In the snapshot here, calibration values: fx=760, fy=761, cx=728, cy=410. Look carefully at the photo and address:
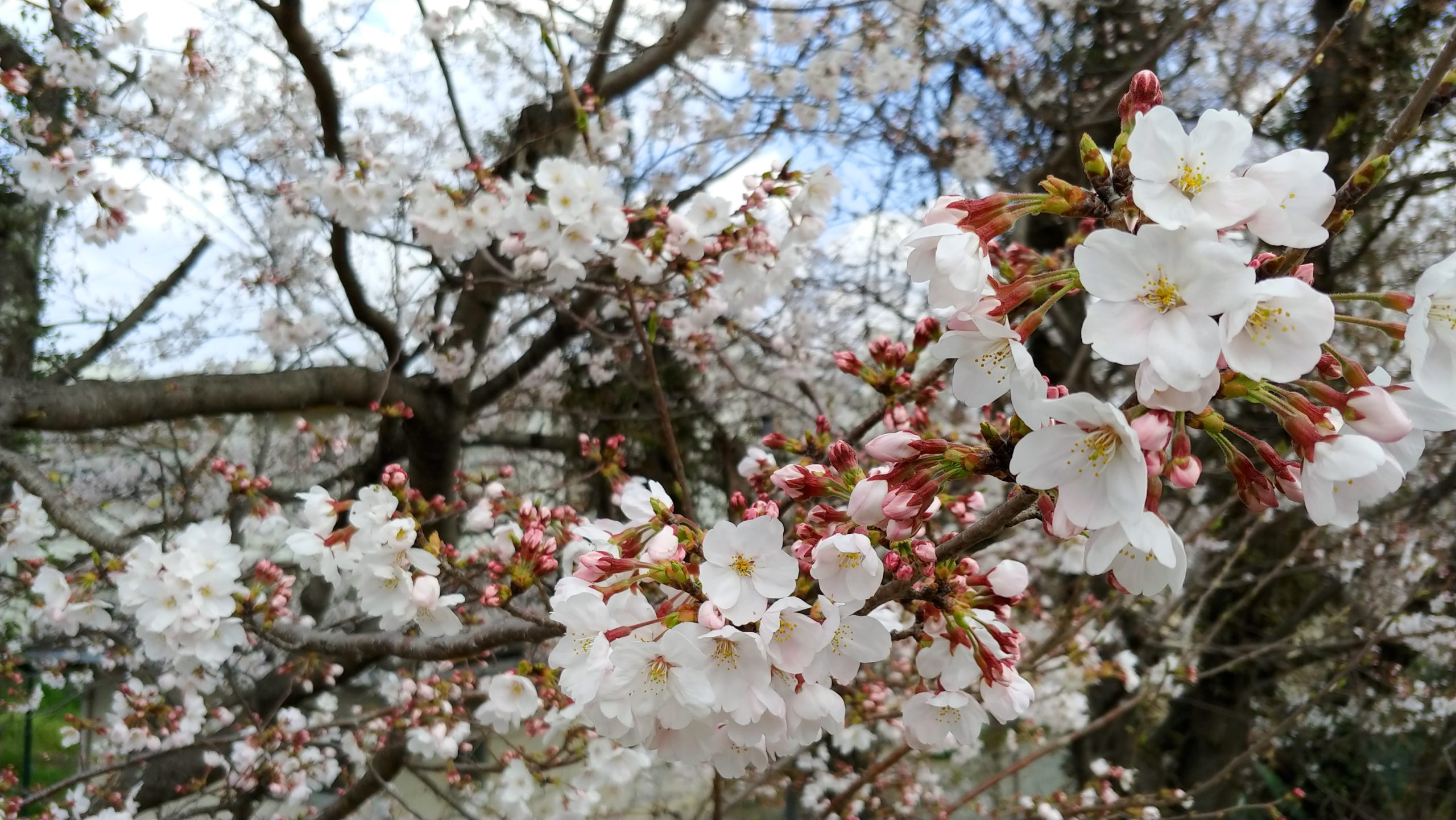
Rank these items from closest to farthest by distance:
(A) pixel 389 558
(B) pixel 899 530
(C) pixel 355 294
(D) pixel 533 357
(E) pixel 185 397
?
(B) pixel 899 530
(A) pixel 389 558
(E) pixel 185 397
(C) pixel 355 294
(D) pixel 533 357

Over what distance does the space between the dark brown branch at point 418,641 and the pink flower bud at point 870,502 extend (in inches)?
23.0

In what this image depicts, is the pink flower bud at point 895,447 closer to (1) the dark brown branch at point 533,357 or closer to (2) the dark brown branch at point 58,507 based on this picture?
(2) the dark brown branch at point 58,507

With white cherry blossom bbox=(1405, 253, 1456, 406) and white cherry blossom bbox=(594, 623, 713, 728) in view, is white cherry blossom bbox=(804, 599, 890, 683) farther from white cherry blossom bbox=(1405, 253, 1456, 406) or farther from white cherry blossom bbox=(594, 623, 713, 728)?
white cherry blossom bbox=(1405, 253, 1456, 406)

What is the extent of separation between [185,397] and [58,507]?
0.89m

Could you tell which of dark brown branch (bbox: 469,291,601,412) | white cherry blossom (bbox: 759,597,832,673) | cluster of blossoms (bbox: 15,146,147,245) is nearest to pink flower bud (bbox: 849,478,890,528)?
white cherry blossom (bbox: 759,597,832,673)

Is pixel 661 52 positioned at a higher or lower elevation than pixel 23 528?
higher

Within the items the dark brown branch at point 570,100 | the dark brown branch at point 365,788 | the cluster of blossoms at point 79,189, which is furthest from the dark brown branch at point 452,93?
the dark brown branch at point 365,788

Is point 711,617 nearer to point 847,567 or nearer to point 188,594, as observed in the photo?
point 847,567

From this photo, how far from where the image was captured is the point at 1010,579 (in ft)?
3.09

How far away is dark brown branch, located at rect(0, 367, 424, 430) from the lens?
250cm

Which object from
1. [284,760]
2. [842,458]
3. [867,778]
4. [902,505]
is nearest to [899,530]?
[902,505]

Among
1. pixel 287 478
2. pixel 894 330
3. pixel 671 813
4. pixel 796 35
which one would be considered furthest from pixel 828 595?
pixel 287 478

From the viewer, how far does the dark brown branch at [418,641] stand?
4.35ft

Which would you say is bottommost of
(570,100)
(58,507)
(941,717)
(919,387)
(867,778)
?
(867,778)
